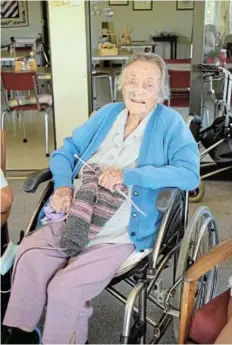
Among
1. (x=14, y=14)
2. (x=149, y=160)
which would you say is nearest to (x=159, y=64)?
(x=149, y=160)

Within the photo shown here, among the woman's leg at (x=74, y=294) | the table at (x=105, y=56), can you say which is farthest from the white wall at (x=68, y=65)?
the woman's leg at (x=74, y=294)

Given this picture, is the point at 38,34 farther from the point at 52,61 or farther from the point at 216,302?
the point at 216,302

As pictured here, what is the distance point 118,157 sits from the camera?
70.2 inches

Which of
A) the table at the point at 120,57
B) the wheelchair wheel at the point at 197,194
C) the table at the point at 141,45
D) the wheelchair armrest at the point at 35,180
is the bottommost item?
the wheelchair wheel at the point at 197,194

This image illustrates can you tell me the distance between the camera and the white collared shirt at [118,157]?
5.43ft

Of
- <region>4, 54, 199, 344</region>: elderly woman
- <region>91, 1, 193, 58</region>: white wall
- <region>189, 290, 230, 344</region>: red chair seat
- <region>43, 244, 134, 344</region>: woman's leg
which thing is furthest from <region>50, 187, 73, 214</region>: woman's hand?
<region>91, 1, 193, 58</region>: white wall

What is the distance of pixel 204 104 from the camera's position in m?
3.78

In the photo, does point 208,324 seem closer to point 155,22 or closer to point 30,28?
point 155,22

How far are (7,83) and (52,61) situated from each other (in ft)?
3.06

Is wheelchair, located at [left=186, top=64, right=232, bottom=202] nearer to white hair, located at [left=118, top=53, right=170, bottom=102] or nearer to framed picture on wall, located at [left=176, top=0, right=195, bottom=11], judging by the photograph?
framed picture on wall, located at [left=176, top=0, right=195, bottom=11]

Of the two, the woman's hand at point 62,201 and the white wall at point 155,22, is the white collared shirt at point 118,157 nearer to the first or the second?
the woman's hand at point 62,201

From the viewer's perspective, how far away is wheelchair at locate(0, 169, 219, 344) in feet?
5.03

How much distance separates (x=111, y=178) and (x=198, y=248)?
48cm

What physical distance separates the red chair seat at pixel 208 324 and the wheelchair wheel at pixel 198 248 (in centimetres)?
25
